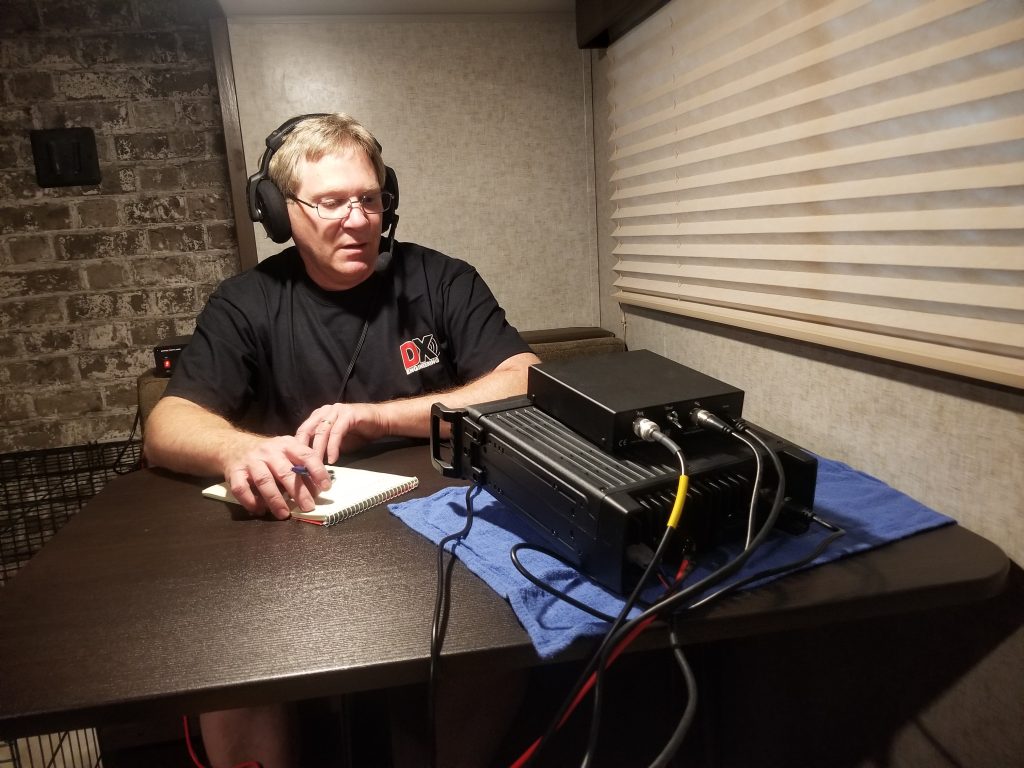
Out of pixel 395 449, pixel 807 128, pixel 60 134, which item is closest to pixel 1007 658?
pixel 807 128

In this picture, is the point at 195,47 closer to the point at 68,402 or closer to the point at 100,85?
the point at 100,85

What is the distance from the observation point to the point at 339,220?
1.37 meters

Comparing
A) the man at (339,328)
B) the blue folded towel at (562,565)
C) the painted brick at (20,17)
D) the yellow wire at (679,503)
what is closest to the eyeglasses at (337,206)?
the man at (339,328)

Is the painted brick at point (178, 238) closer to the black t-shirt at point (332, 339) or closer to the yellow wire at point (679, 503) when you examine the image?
the black t-shirt at point (332, 339)

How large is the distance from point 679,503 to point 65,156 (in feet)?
7.64

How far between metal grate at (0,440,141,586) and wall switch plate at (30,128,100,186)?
86 cm

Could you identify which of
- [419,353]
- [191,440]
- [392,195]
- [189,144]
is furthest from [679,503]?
[189,144]

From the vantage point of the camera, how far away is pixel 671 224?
1.66m

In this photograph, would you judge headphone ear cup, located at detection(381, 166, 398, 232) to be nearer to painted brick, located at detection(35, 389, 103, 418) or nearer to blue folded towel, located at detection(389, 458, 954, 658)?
blue folded towel, located at detection(389, 458, 954, 658)

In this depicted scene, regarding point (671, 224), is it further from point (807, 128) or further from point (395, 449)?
point (395, 449)

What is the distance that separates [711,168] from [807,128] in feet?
1.12

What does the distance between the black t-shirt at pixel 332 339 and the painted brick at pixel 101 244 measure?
100 centimetres

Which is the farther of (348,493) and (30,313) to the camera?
(30,313)

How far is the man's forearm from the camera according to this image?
1.06m
